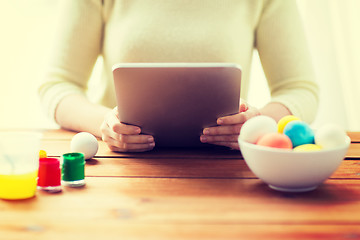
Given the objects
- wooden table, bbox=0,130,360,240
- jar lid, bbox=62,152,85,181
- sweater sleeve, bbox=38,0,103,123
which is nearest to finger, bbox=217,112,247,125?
wooden table, bbox=0,130,360,240

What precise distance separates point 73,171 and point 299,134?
0.44 metres

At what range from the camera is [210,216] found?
0.63m

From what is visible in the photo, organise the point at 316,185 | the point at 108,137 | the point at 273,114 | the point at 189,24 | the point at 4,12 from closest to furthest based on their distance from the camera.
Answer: the point at 316,185 < the point at 108,137 < the point at 273,114 < the point at 189,24 < the point at 4,12

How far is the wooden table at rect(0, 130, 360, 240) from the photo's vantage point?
1.87 ft

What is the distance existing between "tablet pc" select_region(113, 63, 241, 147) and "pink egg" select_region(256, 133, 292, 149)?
0.21 m

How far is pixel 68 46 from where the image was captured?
1.49 meters

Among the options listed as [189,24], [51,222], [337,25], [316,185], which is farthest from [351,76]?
[51,222]

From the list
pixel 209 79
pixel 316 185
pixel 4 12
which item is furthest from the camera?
pixel 4 12

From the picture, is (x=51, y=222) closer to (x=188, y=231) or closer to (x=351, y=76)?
(x=188, y=231)

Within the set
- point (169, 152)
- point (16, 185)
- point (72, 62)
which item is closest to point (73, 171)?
point (16, 185)

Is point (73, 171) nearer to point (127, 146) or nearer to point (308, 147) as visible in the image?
point (127, 146)

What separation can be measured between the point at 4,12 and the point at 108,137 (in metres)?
1.58

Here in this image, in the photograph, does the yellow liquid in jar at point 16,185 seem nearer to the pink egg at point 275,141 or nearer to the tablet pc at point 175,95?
the tablet pc at point 175,95

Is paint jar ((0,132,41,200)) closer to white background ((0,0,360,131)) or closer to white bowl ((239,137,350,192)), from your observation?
white bowl ((239,137,350,192))
